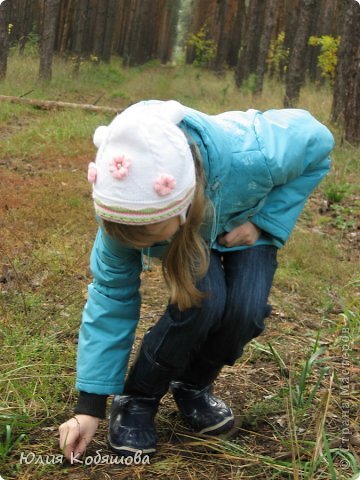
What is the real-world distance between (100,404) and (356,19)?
5.42m

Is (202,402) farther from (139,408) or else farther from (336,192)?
(336,192)

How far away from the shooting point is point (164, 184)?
1.45 meters

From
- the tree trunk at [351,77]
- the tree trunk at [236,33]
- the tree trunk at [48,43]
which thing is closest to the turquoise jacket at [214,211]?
the tree trunk at [351,77]

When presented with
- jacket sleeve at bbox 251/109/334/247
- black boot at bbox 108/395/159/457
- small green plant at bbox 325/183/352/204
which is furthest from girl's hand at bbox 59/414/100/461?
small green plant at bbox 325/183/352/204

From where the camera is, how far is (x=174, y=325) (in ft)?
6.05

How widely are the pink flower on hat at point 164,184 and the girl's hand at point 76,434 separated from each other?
70 centimetres

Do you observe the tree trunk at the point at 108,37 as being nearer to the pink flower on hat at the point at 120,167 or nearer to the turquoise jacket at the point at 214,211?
the turquoise jacket at the point at 214,211

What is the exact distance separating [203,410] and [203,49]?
18531 millimetres

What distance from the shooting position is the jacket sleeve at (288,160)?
1.87 metres

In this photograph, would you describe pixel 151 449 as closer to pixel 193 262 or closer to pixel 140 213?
pixel 193 262

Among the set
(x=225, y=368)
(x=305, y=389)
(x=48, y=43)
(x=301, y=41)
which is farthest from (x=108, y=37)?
(x=305, y=389)

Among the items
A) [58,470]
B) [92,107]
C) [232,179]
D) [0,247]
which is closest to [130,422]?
[58,470]

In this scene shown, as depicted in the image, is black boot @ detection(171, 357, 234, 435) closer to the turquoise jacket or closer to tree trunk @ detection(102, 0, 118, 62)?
the turquoise jacket

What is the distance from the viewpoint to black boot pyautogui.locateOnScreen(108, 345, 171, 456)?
6.27 feet
